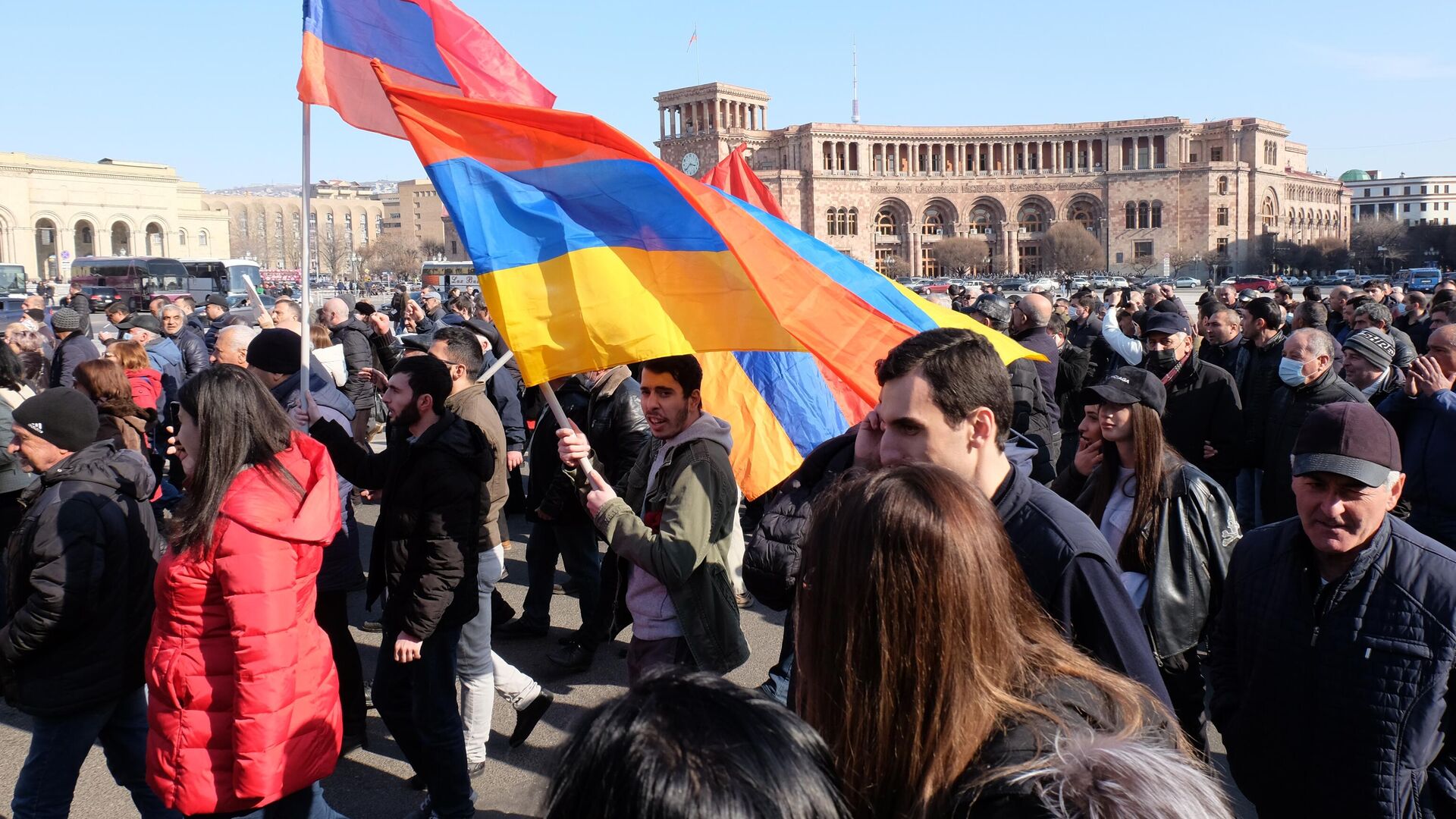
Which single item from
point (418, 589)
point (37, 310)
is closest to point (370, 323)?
point (37, 310)

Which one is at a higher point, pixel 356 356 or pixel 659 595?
pixel 356 356

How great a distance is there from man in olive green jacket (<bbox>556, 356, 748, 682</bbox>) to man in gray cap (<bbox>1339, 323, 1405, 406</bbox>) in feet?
13.4

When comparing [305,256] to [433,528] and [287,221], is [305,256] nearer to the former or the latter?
[433,528]

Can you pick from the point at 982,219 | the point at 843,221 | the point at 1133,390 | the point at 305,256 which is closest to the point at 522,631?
the point at 305,256

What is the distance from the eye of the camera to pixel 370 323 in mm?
9789

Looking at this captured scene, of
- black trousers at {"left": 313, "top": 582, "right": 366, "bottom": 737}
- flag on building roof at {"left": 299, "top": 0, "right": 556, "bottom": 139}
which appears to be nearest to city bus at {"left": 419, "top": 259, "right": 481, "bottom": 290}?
flag on building roof at {"left": 299, "top": 0, "right": 556, "bottom": 139}

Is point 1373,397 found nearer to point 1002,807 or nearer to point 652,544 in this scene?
point 652,544

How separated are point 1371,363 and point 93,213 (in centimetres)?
7299

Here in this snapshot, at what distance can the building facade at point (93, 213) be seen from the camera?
60.1 metres

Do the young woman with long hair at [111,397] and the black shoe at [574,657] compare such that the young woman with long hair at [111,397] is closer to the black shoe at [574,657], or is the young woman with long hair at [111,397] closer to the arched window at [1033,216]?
the black shoe at [574,657]

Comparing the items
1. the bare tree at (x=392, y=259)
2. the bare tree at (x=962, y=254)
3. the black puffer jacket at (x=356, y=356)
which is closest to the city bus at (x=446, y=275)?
the black puffer jacket at (x=356, y=356)

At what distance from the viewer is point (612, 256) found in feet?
11.8

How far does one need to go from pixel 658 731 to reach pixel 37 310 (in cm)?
1450

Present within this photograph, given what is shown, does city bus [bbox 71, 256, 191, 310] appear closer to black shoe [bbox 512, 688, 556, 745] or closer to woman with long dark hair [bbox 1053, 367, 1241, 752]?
black shoe [bbox 512, 688, 556, 745]
